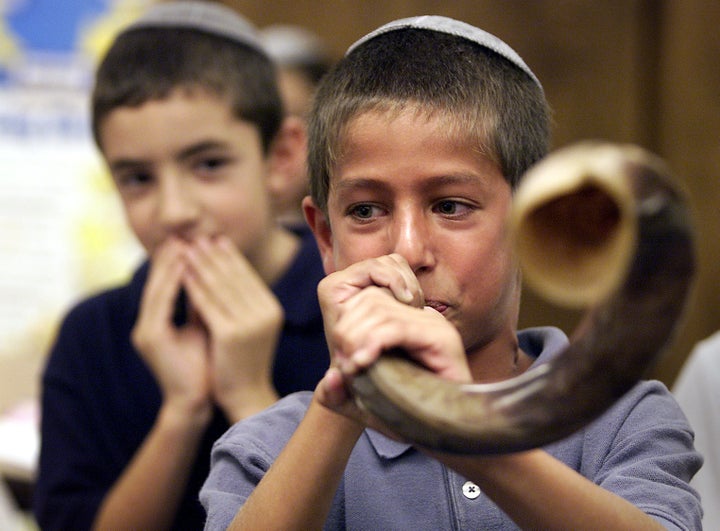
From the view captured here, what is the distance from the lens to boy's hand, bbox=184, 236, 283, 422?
111 cm

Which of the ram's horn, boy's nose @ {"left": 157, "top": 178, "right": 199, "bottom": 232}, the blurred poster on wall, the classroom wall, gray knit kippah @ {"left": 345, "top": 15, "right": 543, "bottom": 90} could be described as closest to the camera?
the ram's horn

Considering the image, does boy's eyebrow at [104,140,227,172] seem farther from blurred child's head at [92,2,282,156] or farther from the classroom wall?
the classroom wall

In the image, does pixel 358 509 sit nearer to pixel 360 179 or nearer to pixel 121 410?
pixel 360 179

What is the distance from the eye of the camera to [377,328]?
1.67ft

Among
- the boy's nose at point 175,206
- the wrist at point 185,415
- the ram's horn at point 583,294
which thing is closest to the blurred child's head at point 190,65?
the boy's nose at point 175,206

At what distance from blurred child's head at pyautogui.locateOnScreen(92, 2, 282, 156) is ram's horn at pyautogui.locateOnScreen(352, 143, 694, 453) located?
820 mm

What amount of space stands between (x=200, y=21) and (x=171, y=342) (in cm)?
43

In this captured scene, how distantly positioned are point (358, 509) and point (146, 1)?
6.09ft

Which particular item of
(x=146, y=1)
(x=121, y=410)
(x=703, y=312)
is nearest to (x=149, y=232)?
(x=121, y=410)

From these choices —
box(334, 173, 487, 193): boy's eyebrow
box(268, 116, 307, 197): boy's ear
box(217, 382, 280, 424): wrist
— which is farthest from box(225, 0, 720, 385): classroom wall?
box(334, 173, 487, 193): boy's eyebrow

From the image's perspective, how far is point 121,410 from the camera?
48.3 inches

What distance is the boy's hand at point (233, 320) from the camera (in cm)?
111

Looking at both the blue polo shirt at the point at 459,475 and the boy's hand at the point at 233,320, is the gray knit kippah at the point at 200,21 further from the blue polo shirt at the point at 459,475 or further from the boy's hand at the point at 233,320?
the blue polo shirt at the point at 459,475

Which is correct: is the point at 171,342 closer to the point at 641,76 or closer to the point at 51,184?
the point at 641,76
